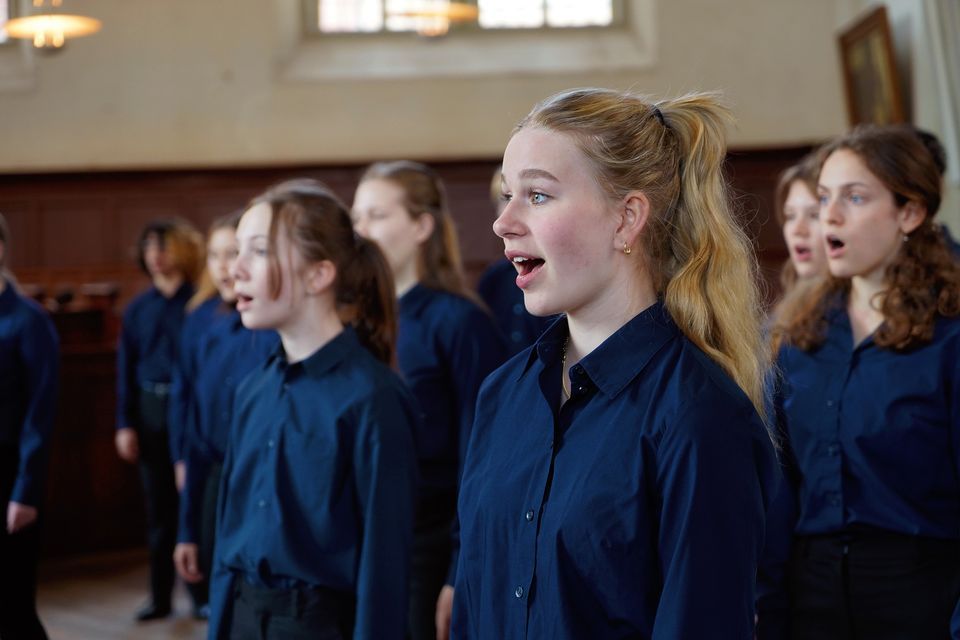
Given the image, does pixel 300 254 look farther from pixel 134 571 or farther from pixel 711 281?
pixel 134 571

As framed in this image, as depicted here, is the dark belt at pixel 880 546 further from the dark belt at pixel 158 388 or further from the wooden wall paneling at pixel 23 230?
the wooden wall paneling at pixel 23 230

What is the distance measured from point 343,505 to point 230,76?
30.1ft

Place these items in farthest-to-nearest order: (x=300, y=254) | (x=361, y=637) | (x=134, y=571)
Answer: (x=134, y=571)
(x=300, y=254)
(x=361, y=637)

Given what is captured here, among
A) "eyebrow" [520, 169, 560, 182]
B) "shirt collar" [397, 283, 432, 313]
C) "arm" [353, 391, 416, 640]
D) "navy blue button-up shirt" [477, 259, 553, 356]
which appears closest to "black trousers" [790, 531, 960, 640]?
"arm" [353, 391, 416, 640]

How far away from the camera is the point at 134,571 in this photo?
7.19 metres

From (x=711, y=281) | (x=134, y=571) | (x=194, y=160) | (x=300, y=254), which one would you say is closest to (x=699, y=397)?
(x=711, y=281)

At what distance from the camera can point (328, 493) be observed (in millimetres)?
2592

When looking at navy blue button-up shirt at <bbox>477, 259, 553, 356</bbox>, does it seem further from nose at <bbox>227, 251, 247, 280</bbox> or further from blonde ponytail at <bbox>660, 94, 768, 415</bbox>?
blonde ponytail at <bbox>660, 94, 768, 415</bbox>

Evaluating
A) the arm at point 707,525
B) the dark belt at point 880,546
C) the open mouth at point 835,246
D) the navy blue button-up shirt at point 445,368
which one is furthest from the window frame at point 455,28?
the arm at point 707,525

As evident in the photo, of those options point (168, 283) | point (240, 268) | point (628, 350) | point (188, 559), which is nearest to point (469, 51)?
point (168, 283)

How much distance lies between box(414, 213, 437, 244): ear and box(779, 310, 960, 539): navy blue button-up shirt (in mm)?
1563

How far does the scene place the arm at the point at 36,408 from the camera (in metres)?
4.34

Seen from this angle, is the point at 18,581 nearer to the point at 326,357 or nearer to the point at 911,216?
the point at 326,357

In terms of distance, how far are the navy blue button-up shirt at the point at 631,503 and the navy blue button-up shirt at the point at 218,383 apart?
2.59m
